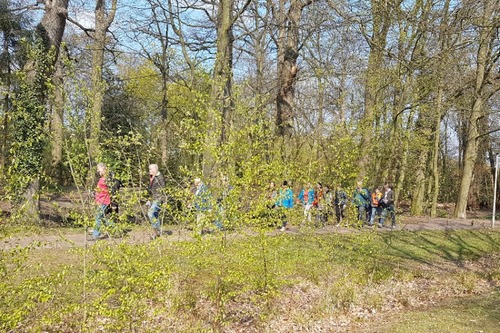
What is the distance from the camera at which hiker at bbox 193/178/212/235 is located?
5.52m

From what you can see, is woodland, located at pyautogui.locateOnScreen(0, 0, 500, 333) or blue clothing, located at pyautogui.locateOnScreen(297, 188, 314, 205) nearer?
woodland, located at pyautogui.locateOnScreen(0, 0, 500, 333)

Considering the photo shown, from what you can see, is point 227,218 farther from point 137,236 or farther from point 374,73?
point 374,73

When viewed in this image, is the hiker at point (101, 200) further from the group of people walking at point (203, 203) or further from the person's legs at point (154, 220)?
the person's legs at point (154, 220)

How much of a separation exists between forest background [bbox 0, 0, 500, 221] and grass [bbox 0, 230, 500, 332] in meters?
0.85

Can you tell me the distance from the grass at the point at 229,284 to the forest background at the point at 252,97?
33.3 inches

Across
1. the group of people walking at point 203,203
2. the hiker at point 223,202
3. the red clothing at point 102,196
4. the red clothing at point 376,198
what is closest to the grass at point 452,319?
the group of people walking at point 203,203

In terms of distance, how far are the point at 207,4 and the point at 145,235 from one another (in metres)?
12.8

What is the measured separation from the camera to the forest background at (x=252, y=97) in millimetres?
5688

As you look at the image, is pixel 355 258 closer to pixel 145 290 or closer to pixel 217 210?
pixel 217 210

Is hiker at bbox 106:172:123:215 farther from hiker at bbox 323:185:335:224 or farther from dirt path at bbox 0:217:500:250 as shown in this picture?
hiker at bbox 323:185:335:224

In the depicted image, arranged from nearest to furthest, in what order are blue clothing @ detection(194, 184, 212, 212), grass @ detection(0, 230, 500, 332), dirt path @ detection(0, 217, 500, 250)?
grass @ detection(0, 230, 500, 332)
dirt path @ detection(0, 217, 500, 250)
blue clothing @ detection(194, 184, 212, 212)

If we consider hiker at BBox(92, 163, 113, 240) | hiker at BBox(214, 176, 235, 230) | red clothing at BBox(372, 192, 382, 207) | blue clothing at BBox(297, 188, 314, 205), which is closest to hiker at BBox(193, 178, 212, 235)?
hiker at BBox(214, 176, 235, 230)

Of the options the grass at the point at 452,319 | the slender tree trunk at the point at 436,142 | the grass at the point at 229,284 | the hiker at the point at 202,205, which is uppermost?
the slender tree trunk at the point at 436,142

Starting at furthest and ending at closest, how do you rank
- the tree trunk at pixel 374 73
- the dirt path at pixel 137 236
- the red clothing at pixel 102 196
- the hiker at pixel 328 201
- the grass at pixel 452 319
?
the tree trunk at pixel 374 73 → the hiker at pixel 328 201 → the grass at pixel 452 319 → the red clothing at pixel 102 196 → the dirt path at pixel 137 236
